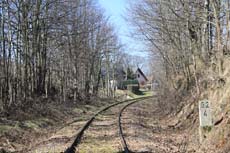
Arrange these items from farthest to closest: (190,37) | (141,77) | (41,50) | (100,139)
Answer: (141,77), (41,50), (190,37), (100,139)

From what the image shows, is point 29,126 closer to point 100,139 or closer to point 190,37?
point 100,139

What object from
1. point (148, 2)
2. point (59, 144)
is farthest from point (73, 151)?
point (148, 2)

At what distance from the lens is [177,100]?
2425 cm

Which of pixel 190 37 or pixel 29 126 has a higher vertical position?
pixel 190 37

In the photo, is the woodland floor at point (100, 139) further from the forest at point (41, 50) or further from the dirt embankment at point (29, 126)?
the forest at point (41, 50)

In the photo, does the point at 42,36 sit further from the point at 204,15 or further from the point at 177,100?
the point at 204,15

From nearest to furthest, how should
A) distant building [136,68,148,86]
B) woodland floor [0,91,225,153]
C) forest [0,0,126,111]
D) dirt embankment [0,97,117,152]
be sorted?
1. woodland floor [0,91,225,153]
2. dirt embankment [0,97,117,152]
3. forest [0,0,126,111]
4. distant building [136,68,148,86]

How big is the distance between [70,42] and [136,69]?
98.2m

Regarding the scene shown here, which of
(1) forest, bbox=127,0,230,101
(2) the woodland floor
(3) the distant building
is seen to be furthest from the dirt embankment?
(3) the distant building

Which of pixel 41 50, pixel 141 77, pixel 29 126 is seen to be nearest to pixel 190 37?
pixel 29 126

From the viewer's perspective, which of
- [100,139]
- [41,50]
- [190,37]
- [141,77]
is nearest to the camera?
[100,139]

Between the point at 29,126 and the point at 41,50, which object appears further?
the point at 41,50

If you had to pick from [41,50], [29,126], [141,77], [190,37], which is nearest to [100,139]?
[29,126]

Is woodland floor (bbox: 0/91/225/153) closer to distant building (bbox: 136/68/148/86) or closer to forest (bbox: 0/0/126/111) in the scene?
forest (bbox: 0/0/126/111)
